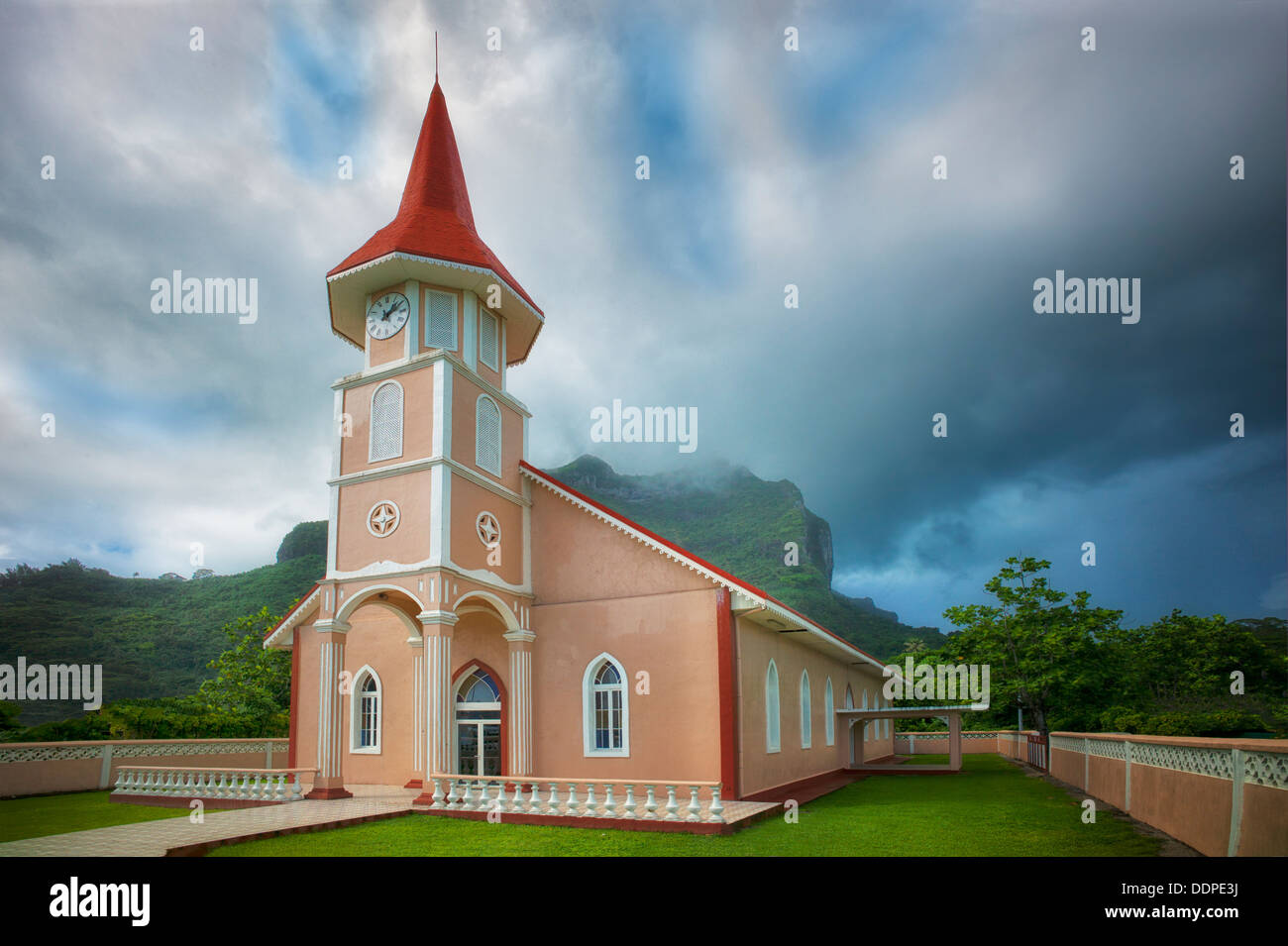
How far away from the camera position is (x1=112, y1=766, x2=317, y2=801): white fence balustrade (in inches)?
630

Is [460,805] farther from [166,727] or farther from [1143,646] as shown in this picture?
[1143,646]

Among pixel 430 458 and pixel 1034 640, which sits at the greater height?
pixel 430 458

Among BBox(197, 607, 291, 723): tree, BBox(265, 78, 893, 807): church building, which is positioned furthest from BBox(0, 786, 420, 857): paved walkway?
BBox(197, 607, 291, 723): tree

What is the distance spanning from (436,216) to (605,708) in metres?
11.6

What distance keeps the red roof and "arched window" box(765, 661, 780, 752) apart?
10076 mm

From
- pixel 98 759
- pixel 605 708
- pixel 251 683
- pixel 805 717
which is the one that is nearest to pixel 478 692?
pixel 605 708

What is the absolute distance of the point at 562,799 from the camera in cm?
1373

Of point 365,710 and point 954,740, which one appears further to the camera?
point 954,740

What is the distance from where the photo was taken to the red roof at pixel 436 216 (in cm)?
1752

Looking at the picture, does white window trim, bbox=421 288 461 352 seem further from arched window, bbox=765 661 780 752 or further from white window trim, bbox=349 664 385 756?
arched window, bbox=765 661 780 752

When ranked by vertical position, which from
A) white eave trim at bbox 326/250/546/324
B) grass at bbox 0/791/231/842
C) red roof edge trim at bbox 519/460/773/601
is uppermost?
white eave trim at bbox 326/250/546/324

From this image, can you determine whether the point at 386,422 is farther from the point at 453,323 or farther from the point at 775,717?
the point at 775,717
